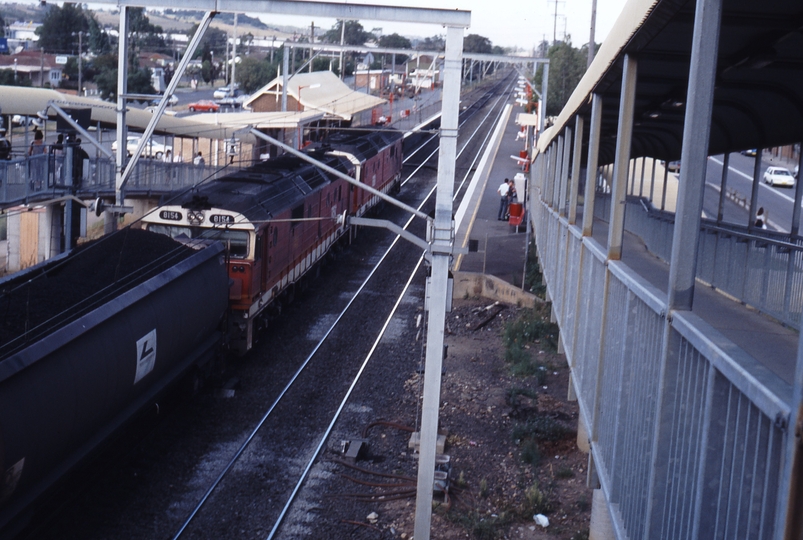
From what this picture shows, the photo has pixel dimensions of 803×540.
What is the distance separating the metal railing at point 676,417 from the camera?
2.59 m

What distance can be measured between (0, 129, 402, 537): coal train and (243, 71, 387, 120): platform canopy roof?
70.7 ft

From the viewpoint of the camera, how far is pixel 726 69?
21.5 feet

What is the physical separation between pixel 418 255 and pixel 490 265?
325 centimetres

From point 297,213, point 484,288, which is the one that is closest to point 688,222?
point 297,213

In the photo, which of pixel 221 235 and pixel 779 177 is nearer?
pixel 221 235

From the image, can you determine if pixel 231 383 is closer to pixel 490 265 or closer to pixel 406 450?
pixel 406 450

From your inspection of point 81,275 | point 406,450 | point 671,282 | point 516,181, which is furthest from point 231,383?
point 516,181

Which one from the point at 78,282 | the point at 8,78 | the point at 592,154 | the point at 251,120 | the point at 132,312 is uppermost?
the point at 8,78

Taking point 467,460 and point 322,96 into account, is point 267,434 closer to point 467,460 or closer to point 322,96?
point 467,460

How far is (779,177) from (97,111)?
1781 cm

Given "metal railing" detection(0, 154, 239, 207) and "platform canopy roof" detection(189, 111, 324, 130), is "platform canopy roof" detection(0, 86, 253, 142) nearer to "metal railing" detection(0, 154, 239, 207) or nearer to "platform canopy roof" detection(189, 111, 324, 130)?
"platform canopy roof" detection(189, 111, 324, 130)

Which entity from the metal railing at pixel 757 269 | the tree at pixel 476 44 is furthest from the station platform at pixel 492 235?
the tree at pixel 476 44

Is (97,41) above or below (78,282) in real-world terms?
above

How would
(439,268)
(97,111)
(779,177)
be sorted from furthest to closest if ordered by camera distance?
(97,111), (779,177), (439,268)
